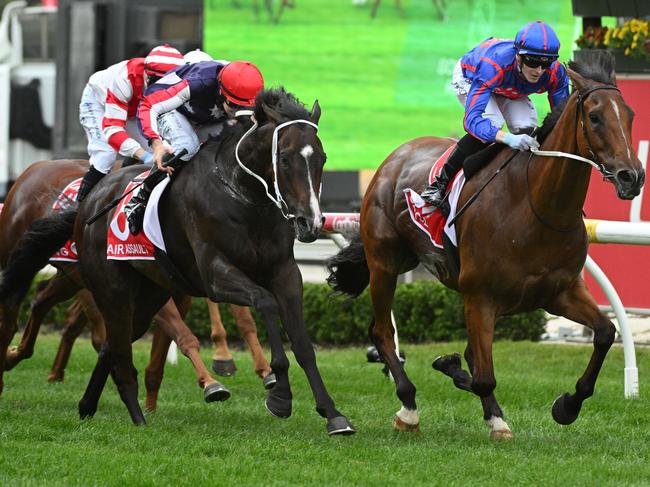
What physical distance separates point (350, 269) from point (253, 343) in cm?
96

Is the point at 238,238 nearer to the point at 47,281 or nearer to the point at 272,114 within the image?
the point at 272,114

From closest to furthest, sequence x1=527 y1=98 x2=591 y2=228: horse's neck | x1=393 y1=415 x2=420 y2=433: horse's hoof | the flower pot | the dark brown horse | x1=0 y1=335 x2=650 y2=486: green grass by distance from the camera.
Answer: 1. x1=0 y1=335 x2=650 y2=486: green grass
2. x1=527 y1=98 x2=591 y2=228: horse's neck
3. x1=393 y1=415 x2=420 y2=433: horse's hoof
4. the dark brown horse
5. the flower pot

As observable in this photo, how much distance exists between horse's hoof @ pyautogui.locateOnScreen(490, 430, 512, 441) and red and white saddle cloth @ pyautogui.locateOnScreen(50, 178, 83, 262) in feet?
9.58

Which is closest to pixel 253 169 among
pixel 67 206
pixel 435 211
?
pixel 435 211

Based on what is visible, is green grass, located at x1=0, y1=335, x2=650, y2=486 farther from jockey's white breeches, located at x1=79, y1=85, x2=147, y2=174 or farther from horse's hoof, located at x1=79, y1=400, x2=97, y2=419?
jockey's white breeches, located at x1=79, y1=85, x2=147, y2=174

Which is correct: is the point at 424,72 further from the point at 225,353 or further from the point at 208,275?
the point at 208,275

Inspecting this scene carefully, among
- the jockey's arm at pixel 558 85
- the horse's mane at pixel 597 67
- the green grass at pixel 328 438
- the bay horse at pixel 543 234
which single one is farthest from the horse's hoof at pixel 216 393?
A: the horse's mane at pixel 597 67

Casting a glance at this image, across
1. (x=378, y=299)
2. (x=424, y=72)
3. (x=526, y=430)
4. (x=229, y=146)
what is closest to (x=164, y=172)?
(x=229, y=146)

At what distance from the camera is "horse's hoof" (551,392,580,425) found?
6355 mm

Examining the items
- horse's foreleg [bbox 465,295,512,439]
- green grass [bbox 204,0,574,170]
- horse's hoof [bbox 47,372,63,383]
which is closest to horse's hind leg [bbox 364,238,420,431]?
horse's foreleg [bbox 465,295,512,439]

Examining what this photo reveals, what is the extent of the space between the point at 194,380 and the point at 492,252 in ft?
10.9

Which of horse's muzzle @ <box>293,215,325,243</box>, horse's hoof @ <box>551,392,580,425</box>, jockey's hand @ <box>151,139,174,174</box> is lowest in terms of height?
horse's hoof @ <box>551,392,580,425</box>

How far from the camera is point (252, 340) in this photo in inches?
337

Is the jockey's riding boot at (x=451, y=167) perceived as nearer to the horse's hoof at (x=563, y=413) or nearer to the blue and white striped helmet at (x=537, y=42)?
the blue and white striped helmet at (x=537, y=42)
